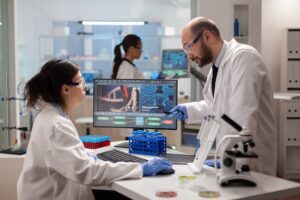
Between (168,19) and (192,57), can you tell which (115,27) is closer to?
(168,19)

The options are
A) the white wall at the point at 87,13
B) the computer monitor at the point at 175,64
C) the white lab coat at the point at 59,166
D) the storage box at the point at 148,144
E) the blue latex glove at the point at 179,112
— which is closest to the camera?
the white lab coat at the point at 59,166

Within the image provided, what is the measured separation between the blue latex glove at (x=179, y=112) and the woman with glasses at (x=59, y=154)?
0.58 meters

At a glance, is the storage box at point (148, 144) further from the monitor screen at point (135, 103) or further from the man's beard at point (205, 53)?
the man's beard at point (205, 53)

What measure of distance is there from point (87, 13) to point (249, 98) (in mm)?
5537

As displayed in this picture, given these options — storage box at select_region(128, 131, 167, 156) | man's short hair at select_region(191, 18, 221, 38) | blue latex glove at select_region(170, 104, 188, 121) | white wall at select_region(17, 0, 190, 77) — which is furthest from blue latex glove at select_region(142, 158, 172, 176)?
white wall at select_region(17, 0, 190, 77)

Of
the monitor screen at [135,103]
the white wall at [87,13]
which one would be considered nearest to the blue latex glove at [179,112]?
the monitor screen at [135,103]

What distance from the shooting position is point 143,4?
685 centimetres

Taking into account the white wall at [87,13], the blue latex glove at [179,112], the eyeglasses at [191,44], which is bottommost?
the blue latex glove at [179,112]

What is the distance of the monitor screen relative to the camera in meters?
2.45

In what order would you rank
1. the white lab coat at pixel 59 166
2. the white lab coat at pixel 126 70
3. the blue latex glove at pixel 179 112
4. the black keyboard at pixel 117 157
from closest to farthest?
the white lab coat at pixel 59 166, the black keyboard at pixel 117 157, the blue latex glove at pixel 179 112, the white lab coat at pixel 126 70

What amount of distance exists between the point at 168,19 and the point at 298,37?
3022 millimetres

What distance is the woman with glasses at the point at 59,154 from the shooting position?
160 cm

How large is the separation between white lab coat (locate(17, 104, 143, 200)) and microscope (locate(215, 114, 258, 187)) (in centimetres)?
38

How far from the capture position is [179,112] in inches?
93.3
